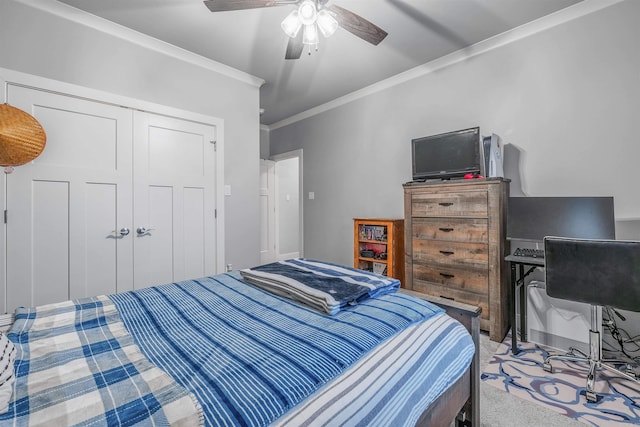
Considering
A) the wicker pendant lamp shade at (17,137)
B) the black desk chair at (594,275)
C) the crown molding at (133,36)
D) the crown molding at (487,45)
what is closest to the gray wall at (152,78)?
the crown molding at (133,36)

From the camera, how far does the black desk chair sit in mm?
Result: 1548

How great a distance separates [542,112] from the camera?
7.93 feet

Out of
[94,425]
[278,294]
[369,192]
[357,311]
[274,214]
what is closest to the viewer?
[94,425]

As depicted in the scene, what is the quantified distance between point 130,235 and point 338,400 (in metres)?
2.55

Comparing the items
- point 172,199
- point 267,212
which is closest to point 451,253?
point 172,199

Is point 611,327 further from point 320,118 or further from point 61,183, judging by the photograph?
point 61,183

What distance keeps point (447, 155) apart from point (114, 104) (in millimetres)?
3006

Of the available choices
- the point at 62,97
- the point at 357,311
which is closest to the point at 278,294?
the point at 357,311

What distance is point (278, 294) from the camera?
1.33m

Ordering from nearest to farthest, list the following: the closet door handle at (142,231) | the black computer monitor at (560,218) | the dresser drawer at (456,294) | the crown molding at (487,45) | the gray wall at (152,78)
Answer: the black computer monitor at (560,218) → the gray wall at (152,78) → the crown molding at (487,45) → the dresser drawer at (456,294) → the closet door handle at (142,231)

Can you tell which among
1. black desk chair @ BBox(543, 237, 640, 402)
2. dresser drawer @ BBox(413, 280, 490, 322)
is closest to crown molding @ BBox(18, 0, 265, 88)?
dresser drawer @ BBox(413, 280, 490, 322)

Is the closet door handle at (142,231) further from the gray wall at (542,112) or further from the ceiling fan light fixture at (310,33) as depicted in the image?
the gray wall at (542,112)

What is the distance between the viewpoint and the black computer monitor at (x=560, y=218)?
198cm

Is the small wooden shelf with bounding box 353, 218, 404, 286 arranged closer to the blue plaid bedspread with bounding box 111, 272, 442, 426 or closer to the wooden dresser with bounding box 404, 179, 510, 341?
the wooden dresser with bounding box 404, 179, 510, 341
